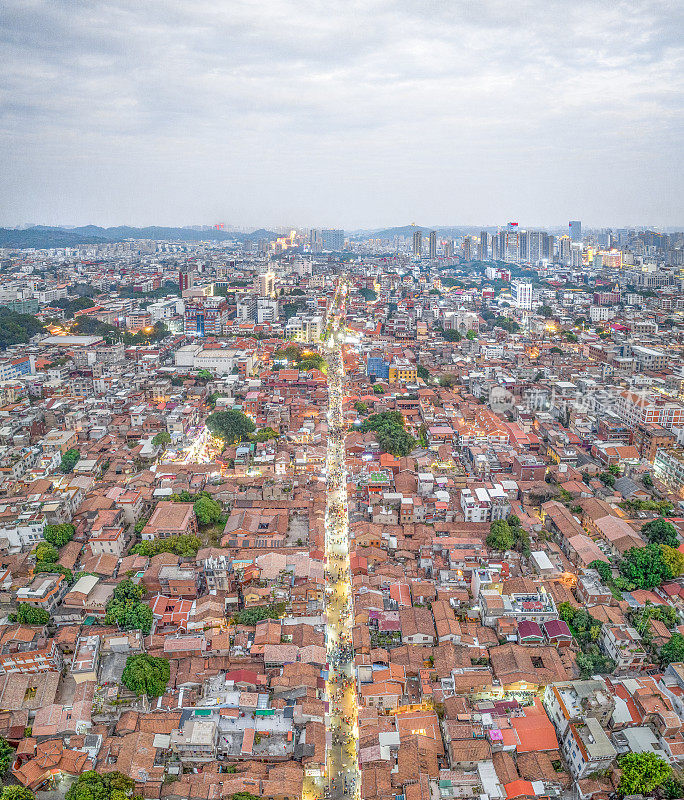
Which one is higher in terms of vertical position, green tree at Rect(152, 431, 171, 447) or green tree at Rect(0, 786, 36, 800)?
green tree at Rect(152, 431, 171, 447)

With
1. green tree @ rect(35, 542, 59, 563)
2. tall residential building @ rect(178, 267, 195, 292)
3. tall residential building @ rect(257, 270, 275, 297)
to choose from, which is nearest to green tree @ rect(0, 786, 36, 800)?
green tree @ rect(35, 542, 59, 563)

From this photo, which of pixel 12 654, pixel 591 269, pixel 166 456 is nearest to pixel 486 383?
pixel 166 456

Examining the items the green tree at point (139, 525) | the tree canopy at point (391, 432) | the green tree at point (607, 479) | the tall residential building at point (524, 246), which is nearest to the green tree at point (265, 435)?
the tree canopy at point (391, 432)

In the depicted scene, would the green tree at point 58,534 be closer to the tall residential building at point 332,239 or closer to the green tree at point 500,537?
the green tree at point 500,537

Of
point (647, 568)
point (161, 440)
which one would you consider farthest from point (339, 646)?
point (161, 440)

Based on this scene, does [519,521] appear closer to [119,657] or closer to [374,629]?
[374,629]

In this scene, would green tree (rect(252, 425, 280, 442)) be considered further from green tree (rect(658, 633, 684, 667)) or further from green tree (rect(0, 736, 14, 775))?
green tree (rect(658, 633, 684, 667))

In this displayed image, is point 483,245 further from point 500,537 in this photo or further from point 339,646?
point 339,646
